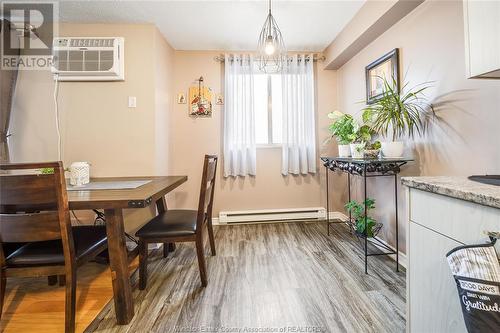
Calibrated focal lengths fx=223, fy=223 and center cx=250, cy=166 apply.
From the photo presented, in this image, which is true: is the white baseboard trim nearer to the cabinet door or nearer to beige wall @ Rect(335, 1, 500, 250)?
beige wall @ Rect(335, 1, 500, 250)

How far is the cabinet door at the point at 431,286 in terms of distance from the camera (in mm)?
809

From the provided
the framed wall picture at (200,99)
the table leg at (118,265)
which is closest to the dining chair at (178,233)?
the table leg at (118,265)

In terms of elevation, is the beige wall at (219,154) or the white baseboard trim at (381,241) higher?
the beige wall at (219,154)

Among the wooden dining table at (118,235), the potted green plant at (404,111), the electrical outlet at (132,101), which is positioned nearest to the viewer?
the wooden dining table at (118,235)

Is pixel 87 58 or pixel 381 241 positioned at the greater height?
pixel 87 58

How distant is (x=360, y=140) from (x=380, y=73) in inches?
27.2

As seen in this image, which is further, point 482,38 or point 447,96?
point 447,96

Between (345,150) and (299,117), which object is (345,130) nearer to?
(345,150)

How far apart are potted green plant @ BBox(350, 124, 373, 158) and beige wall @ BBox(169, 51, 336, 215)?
922 millimetres

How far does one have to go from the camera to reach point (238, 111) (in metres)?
2.86

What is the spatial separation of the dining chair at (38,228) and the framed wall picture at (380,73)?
2.50 meters

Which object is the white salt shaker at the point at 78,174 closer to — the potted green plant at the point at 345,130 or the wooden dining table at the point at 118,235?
the wooden dining table at the point at 118,235

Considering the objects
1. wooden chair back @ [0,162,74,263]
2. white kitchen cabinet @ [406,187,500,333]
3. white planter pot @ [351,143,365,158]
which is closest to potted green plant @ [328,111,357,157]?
white planter pot @ [351,143,365,158]

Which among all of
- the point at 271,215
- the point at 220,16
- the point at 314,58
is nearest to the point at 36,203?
the point at 220,16
